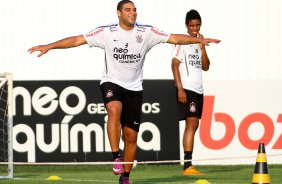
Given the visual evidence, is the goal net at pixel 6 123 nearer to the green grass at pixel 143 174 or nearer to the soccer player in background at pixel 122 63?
the green grass at pixel 143 174

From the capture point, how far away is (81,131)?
20109 millimetres

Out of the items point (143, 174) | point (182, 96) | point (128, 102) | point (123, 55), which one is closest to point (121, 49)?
point (123, 55)

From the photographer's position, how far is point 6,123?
18.8 metres

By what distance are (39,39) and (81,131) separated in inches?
110

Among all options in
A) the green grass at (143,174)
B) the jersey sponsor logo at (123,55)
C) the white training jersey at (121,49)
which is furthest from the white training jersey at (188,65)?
the jersey sponsor logo at (123,55)

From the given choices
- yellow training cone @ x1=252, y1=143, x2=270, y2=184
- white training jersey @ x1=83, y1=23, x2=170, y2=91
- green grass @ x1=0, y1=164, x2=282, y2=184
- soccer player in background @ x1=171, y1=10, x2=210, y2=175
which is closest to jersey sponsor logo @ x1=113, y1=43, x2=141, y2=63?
white training jersey @ x1=83, y1=23, x2=170, y2=91

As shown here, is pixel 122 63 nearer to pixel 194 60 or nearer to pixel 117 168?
pixel 117 168

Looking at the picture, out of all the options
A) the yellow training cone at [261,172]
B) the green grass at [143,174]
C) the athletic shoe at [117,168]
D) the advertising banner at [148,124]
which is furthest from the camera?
the advertising banner at [148,124]

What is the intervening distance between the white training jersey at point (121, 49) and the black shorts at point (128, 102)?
6cm

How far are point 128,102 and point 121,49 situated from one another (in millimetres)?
641

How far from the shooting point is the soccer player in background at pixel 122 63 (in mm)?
14055

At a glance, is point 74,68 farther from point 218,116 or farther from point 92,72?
point 218,116

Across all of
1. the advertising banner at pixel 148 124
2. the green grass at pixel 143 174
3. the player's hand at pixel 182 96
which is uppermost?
the player's hand at pixel 182 96

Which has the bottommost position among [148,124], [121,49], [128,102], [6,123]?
[148,124]
